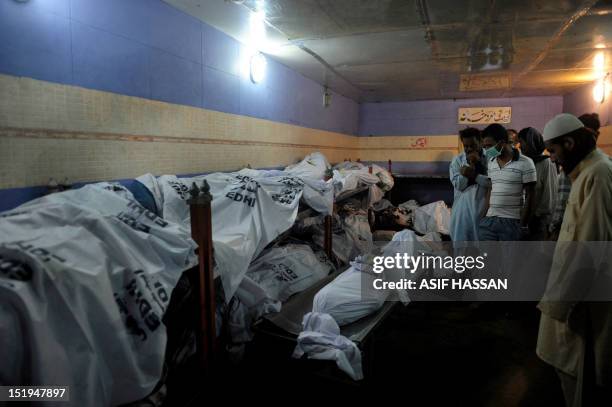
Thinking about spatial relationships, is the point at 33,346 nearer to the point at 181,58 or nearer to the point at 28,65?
the point at 28,65

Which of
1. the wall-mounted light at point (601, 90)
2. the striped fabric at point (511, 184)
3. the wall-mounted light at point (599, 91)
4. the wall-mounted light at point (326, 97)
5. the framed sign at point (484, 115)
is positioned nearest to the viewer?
the striped fabric at point (511, 184)

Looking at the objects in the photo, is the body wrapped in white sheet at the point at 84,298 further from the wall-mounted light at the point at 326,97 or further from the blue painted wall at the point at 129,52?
the wall-mounted light at the point at 326,97

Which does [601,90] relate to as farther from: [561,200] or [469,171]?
[561,200]

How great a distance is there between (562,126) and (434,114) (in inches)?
260

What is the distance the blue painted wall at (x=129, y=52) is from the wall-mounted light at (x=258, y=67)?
8 centimetres

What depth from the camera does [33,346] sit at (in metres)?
1.11

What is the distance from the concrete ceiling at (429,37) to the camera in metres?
3.03

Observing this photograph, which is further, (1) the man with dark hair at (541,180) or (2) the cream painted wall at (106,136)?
(1) the man with dark hair at (541,180)

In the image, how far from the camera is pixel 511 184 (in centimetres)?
351

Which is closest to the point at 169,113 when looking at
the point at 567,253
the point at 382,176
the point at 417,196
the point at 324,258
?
the point at 324,258

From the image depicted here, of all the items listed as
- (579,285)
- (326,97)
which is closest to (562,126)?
(579,285)

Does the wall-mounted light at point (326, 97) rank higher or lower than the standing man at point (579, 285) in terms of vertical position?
higher

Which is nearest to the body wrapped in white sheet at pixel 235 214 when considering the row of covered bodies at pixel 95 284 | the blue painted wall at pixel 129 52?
the row of covered bodies at pixel 95 284

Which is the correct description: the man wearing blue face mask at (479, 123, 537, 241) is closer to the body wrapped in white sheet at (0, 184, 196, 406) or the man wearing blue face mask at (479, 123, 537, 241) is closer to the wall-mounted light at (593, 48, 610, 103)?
the wall-mounted light at (593, 48, 610, 103)
